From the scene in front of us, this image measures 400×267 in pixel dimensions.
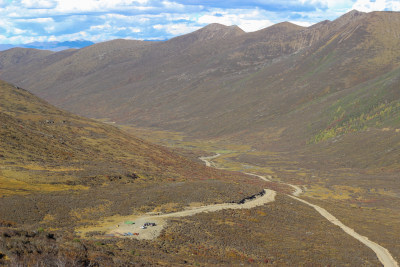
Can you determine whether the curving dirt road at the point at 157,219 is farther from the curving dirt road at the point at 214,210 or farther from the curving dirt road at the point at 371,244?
the curving dirt road at the point at 371,244

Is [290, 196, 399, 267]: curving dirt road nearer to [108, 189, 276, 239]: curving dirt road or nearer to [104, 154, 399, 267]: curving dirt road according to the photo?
[104, 154, 399, 267]: curving dirt road

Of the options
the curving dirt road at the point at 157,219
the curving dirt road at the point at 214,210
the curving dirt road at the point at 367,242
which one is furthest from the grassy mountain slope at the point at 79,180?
the curving dirt road at the point at 367,242

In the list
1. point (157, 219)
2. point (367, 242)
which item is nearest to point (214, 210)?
point (157, 219)

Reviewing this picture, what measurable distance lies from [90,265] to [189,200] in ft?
130

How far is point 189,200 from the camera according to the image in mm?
66000

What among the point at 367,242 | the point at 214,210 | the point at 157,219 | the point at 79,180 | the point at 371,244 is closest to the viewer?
the point at 157,219

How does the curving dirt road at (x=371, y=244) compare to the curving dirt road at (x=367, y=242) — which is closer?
the curving dirt road at (x=371, y=244)

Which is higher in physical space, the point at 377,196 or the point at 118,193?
the point at 118,193

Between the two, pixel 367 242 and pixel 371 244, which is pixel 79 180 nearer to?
pixel 367 242

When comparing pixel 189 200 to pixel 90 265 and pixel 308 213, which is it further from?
pixel 90 265

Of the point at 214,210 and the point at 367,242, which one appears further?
the point at 214,210

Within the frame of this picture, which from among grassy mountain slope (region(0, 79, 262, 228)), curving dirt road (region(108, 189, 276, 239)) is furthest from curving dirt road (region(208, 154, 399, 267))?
grassy mountain slope (region(0, 79, 262, 228))

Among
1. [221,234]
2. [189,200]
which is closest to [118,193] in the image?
[189,200]

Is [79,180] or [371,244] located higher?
[79,180]
